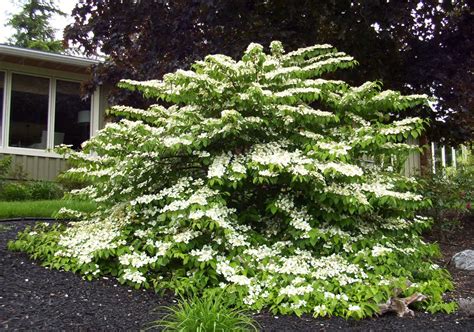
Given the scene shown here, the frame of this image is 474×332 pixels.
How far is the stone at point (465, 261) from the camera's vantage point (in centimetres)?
539

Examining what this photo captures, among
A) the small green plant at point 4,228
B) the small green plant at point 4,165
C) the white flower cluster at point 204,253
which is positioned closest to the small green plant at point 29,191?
the small green plant at point 4,165

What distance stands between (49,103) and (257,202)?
767 centimetres

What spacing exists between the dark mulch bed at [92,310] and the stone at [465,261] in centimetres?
165

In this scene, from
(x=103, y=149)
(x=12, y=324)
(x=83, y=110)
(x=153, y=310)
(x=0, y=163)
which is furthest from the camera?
(x=83, y=110)

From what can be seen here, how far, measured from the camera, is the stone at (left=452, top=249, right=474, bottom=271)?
5391mm

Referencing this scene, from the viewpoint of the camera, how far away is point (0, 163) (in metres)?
9.30

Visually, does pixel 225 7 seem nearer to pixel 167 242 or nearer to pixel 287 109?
pixel 287 109

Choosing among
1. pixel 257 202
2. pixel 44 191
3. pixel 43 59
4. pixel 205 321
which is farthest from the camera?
pixel 43 59

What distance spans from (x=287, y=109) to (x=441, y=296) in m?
2.06

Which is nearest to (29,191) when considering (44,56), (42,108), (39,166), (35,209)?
(39,166)

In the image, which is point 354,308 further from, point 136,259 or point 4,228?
point 4,228

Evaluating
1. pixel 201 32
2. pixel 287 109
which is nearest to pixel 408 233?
pixel 287 109

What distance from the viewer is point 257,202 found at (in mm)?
4891

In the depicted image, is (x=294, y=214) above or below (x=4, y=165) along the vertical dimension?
below
